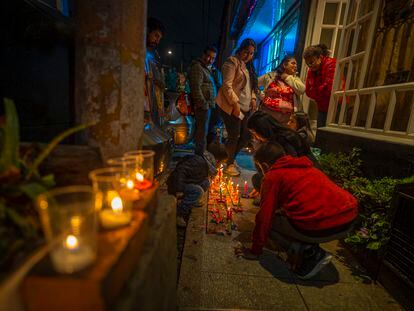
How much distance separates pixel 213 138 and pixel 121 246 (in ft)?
23.8

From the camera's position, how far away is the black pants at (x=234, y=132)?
5.74 metres

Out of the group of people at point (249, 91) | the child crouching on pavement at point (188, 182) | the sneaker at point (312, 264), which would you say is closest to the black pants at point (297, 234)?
the sneaker at point (312, 264)

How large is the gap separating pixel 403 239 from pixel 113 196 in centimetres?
290

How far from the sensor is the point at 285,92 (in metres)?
5.32

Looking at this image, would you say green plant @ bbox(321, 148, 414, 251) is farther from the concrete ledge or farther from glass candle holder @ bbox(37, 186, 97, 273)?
glass candle holder @ bbox(37, 186, 97, 273)

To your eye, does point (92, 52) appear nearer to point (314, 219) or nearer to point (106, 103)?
point (106, 103)

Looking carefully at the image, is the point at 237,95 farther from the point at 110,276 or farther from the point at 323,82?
the point at 110,276

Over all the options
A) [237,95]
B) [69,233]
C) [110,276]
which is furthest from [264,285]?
[237,95]

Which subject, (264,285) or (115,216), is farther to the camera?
(264,285)

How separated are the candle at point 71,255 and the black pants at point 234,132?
5080 mm

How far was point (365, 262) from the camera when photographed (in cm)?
292

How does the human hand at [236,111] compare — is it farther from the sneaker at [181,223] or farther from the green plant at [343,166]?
the sneaker at [181,223]

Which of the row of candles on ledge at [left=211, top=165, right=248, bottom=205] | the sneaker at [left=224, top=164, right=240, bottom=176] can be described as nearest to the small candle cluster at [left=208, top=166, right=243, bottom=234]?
the row of candles on ledge at [left=211, top=165, right=248, bottom=205]

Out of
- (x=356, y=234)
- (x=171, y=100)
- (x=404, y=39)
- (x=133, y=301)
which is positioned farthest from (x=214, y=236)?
(x=171, y=100)
